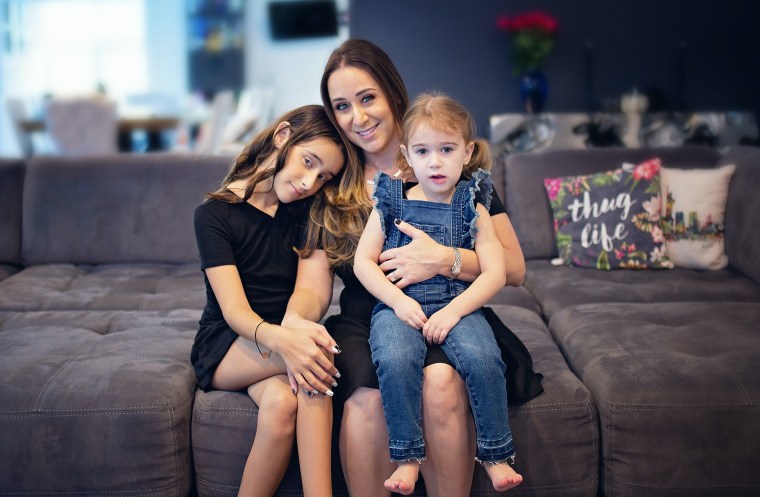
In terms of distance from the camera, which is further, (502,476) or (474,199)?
(474,199)

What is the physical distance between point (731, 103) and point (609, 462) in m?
3.55

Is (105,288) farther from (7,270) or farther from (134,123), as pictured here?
(134,123)

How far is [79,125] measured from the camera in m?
5.45

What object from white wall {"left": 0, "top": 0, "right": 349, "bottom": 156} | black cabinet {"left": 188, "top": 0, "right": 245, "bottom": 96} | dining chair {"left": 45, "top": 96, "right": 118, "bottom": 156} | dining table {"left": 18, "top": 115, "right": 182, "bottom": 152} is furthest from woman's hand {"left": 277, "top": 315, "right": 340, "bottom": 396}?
black cabinet {"left": 188, "top": 0, "right": 245, "bottom": 96}

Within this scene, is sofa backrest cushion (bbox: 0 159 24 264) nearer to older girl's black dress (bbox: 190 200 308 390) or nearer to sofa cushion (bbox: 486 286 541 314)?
older girl's black dress (bbox: 190 200 308 390)

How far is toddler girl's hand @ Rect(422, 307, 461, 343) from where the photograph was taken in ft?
5.20

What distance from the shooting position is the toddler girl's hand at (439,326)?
1584mm

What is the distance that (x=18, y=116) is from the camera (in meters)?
6.16

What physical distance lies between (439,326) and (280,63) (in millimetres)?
7747

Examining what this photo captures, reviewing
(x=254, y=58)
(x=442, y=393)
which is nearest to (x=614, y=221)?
(x=442, y=393)

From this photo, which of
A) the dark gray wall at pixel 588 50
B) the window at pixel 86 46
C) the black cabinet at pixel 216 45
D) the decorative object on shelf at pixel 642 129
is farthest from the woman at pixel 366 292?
the window at pixel 86 46

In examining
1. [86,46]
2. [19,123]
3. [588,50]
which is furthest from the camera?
[86,46]

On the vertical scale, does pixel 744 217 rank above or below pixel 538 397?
above

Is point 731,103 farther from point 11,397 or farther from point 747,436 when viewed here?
point 11,397
